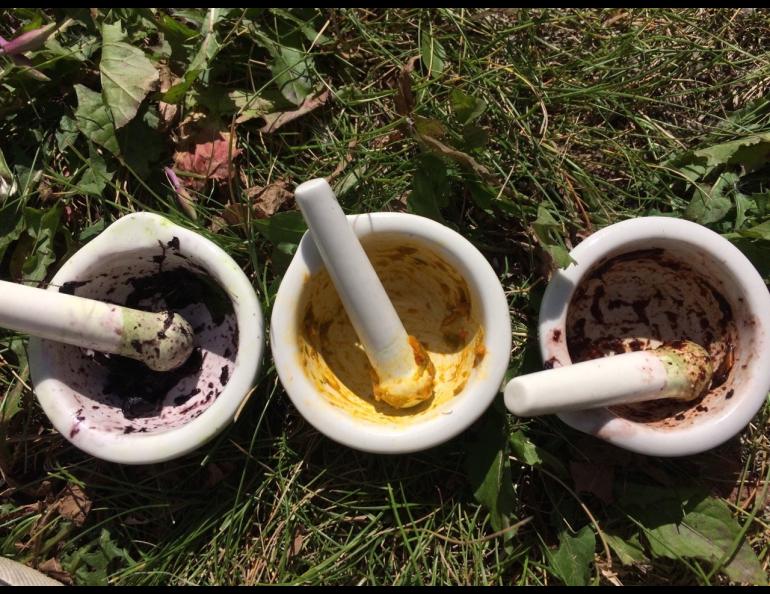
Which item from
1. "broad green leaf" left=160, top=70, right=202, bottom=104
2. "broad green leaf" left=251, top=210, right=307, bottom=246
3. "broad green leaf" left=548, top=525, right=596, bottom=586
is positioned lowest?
"broad green leaf" left=548, top=525, right=596, bottom=586

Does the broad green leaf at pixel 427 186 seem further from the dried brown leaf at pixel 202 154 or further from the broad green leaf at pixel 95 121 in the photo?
the broad green leaf at pixel 95 121

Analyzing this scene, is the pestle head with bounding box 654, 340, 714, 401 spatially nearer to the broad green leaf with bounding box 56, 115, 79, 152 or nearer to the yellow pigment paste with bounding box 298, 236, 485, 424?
the yellow pigment paste with bounding box 298, 236, 485, 424

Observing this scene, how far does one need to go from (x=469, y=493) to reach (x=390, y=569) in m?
0.32

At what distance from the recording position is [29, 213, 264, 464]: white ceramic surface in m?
1.65

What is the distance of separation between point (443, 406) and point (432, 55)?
1075 mm

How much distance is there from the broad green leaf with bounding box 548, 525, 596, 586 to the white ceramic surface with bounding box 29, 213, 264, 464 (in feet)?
3.21

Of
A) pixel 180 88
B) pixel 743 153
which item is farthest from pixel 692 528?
pixel 180 88

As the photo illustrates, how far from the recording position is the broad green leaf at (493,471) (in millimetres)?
1829

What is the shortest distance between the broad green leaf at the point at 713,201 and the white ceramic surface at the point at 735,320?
0.29m

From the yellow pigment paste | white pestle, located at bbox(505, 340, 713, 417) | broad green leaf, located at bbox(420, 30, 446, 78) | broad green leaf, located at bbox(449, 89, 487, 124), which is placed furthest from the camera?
broad green leaf, located at bbox(420, 30, 446, 78)

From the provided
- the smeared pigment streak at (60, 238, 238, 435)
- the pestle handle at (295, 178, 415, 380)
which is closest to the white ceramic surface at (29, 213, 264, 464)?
the smeared pigment streak at (60, 238, 238, 435)

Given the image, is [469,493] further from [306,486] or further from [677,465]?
[677,465]

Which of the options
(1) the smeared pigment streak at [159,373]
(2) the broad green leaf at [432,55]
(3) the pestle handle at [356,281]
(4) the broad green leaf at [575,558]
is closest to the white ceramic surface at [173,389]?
(1) the smeared pigment streak at [159,373]
